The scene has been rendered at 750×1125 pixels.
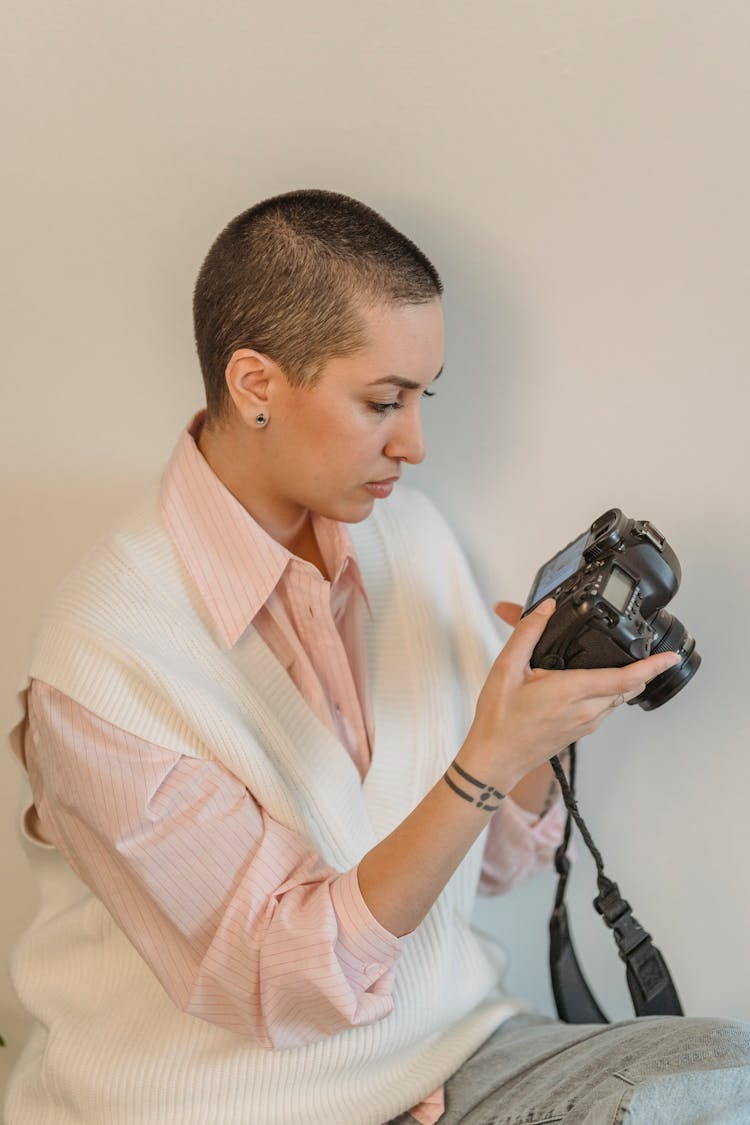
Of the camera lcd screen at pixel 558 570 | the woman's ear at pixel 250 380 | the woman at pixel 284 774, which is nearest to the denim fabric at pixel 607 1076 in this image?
the woman at pixel 284 774

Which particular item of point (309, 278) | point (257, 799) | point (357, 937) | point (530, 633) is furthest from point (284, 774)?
point (309, 278)

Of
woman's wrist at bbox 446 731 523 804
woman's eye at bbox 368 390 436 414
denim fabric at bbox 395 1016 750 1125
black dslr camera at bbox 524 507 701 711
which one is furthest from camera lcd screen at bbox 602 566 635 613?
denim fabric at bbox 395 1016 750 1125

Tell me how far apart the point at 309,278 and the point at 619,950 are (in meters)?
0.69

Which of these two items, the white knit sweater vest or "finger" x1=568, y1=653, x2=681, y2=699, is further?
the white knit sweater vest

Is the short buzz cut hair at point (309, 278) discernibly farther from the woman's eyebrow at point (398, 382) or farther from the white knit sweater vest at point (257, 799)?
the white knit sweater vest at point (257, 799)

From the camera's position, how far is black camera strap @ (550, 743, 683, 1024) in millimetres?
1131

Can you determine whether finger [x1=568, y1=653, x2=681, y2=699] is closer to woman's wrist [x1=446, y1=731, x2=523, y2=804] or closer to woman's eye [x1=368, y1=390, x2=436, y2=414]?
woman's wrist [x1=446, y1=731, x2=523, y2=804]

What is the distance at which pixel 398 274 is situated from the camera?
1.01 metres

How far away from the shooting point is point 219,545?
3.53 ft

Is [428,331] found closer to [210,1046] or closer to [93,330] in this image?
[93,330]

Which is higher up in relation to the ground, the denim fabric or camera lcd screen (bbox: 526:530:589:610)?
camera lcd screen (bbox: 526:530:589:610)

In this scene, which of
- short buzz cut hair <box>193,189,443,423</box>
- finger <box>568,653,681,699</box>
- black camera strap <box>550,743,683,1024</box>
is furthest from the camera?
black camera strap <box>550,743,683,1024</box>

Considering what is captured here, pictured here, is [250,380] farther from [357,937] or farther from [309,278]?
[357,937]

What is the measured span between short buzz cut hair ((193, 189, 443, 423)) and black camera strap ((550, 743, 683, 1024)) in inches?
15.7
